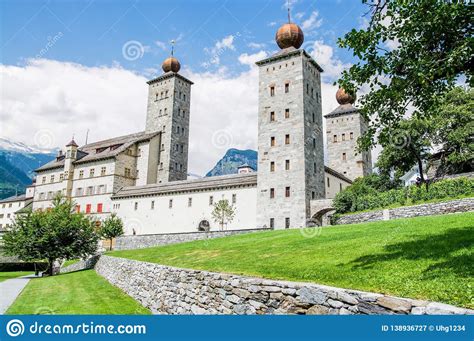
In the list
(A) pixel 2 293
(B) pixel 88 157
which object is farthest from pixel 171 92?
(A) pixel 2 293

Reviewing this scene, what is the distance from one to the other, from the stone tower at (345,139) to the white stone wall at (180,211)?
3114cm

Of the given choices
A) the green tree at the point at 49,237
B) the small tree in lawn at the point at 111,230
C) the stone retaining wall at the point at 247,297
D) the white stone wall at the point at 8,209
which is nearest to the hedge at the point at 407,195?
the stone retaining wall at the point at 247,297

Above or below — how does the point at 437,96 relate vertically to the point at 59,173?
below

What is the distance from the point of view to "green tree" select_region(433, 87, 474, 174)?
35469mm

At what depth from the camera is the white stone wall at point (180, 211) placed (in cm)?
4275

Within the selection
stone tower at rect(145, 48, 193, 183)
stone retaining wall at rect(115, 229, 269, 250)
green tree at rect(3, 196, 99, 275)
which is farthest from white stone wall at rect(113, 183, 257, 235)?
green tree at rect(3, 196, 99, 275)

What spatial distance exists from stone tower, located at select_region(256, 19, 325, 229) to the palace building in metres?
0.12

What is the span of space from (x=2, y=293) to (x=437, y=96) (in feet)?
78.4

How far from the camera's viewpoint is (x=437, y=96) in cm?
1081

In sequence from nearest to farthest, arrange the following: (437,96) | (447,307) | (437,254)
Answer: (447,307) < (437,254) < (437,96)

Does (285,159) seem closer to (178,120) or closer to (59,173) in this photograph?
(178,120)

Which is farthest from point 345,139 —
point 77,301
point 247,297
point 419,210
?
point 247,297

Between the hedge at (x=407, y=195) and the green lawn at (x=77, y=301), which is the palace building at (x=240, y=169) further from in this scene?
the green lawn at (x=77, y=301)

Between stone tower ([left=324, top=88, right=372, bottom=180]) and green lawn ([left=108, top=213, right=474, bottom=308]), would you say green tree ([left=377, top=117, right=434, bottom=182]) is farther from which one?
stone tower ([left=324, top=88, right=372, bottom=180])
